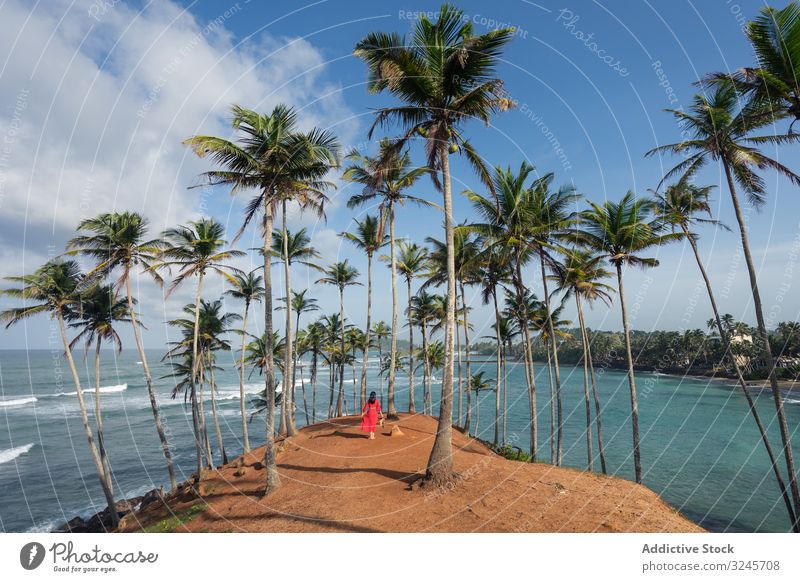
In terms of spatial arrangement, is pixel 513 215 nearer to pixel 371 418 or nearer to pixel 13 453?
pixel 371 418

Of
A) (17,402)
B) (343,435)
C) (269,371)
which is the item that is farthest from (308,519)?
(17,402)

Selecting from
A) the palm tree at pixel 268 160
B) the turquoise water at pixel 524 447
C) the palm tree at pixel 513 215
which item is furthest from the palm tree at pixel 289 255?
the turquoise water at pixel 524 447

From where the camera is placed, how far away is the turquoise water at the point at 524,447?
2583 centimetres

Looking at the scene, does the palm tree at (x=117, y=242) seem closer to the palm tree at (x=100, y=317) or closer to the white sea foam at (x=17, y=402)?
the palm tree at (x=100, y=317)

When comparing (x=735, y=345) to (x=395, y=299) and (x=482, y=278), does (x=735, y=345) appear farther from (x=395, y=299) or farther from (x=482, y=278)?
(x=395, y=299)

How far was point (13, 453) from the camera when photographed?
41.9m

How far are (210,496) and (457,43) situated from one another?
18.1 meters

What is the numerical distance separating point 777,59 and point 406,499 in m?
17.0

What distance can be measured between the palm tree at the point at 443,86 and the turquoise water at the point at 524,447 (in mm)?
22785

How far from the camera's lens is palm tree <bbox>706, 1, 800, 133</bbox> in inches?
416

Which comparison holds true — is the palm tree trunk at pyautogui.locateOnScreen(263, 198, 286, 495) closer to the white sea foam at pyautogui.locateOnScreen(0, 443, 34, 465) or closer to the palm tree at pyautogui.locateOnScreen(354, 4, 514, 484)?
the palm tree at pyautogui.locateOnScreen(354, 4, 514, 484)

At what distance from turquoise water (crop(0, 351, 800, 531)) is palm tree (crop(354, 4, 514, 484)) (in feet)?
74.8

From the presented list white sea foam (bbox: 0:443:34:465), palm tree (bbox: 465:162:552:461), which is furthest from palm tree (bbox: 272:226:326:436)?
white sea foam (bbox: 0:443:34:465)
